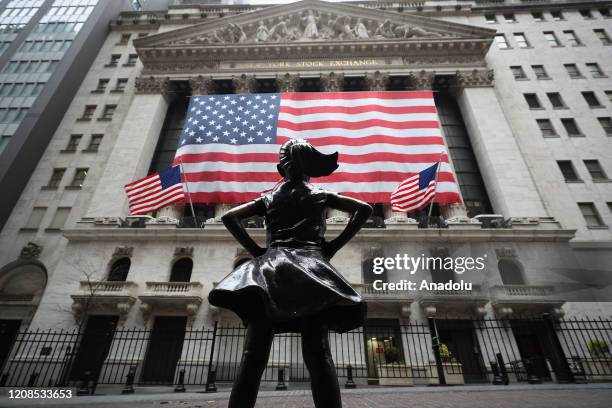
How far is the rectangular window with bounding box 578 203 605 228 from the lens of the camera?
20.1 metres

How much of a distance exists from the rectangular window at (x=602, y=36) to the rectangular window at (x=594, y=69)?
357 cm

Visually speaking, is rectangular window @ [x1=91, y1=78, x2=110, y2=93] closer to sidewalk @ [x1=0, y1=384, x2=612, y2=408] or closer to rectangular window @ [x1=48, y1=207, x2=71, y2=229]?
rectangular window @ [x1=48, y1=207, x2=71, y2=229]

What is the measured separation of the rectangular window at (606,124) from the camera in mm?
23719

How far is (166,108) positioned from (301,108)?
43.9 ft

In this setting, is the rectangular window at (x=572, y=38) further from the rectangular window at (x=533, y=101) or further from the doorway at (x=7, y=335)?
the doorway at (x=7, y=335)

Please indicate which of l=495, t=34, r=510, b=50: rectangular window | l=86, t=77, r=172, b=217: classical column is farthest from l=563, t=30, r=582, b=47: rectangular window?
l=86, t=77, r=172, b=217: classical column

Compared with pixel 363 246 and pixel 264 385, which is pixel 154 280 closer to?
pixel 264 385

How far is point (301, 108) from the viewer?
22.8m

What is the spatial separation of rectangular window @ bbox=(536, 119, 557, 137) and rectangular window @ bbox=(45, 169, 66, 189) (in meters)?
36.7

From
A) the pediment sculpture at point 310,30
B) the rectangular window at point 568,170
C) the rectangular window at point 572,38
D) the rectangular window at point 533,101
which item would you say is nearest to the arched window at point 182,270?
the pediment sculpture at point 310,30

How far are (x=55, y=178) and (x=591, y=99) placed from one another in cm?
4267

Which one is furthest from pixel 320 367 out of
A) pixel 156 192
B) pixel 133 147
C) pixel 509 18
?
pixel 509 18

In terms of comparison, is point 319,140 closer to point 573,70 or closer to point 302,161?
point 302,161

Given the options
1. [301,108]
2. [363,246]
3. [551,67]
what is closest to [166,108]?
[301,108]
